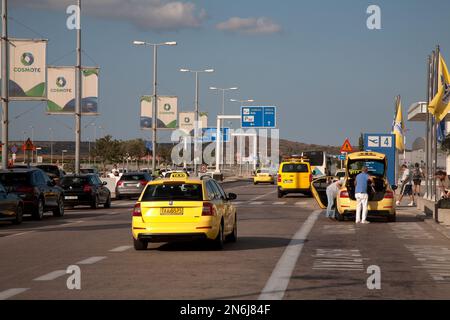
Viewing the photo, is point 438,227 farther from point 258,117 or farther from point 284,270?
point 258,117

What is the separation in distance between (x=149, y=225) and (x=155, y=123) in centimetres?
4963

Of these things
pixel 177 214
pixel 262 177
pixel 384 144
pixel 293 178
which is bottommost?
pixel 262 177

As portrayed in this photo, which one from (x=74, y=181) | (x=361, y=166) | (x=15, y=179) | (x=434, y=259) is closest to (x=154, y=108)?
(x=74, y=181)

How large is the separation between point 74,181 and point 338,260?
79.8ft

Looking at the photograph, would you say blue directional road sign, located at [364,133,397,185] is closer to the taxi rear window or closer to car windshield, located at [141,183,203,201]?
the taxi rear window

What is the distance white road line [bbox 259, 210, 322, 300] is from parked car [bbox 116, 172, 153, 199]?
25.5 meters

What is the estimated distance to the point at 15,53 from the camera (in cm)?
3988

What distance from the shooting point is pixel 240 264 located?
1655 cm

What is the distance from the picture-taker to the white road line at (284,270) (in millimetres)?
12703

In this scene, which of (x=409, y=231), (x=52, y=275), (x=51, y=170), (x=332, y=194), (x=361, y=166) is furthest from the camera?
(x=51, y=170)

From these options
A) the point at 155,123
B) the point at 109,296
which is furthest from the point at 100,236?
the point at 155,123

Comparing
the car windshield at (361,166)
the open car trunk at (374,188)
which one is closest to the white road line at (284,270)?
the open car trunk at (374,188)

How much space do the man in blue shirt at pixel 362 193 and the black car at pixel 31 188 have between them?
33.3 feet

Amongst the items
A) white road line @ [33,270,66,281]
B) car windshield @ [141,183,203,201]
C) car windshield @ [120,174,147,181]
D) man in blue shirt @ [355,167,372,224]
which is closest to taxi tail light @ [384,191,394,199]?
man in blue shirt @ [355,167,372,224]
